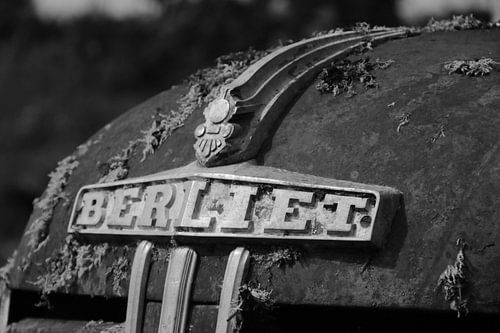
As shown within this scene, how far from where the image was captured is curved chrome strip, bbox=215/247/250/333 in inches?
150

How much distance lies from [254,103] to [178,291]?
2.87ft

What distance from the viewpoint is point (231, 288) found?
3.85 metres

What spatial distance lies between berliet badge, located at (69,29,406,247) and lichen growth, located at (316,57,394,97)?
0.32 ft

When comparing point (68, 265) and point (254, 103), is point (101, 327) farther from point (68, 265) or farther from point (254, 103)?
point (254, 103)

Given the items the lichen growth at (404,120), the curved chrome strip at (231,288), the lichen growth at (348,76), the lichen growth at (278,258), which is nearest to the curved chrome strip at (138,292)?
the curved chrome strip at (231,288)

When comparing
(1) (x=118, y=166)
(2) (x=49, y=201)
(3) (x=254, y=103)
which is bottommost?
(2) (x=49, y=201)

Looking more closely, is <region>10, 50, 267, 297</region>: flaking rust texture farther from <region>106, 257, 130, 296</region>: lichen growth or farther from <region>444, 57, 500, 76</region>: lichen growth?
<region>444, 57, 500, 76</region>: lichen growth

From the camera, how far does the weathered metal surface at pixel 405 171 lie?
347 centimetres

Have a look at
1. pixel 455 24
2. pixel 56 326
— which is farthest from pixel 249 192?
pixel 455 24

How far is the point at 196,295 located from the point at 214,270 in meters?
0.13

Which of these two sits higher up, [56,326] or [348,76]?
[348,76]

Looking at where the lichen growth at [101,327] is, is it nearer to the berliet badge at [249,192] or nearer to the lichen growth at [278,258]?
the berliet badge at [249,192]

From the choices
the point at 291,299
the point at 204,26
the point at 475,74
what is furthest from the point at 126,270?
the point at 204,26

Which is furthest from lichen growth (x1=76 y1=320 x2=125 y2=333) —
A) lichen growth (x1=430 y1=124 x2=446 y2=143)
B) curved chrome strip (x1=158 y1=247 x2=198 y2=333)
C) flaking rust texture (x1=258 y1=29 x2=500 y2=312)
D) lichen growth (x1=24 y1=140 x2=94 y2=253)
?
lichen growth (x1=430 y1=124 x2=446 y2=143)
